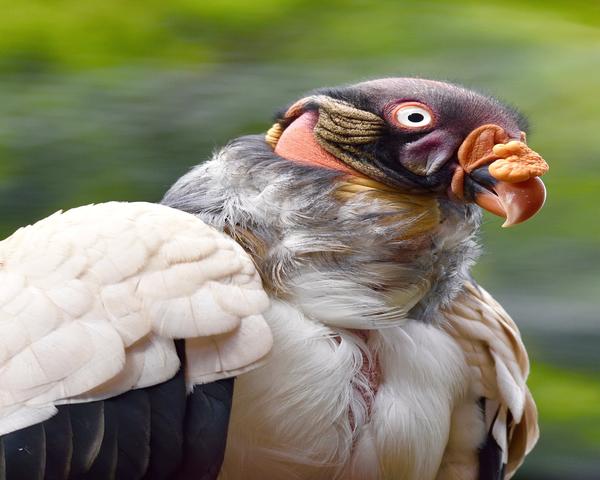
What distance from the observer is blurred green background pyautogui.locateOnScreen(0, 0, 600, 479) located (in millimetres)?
2256

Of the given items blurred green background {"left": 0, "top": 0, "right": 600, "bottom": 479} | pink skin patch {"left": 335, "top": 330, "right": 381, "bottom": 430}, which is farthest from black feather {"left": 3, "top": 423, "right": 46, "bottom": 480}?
blurred green background {"left": 0, "top": 0, "right": 600, "bottom": 479}

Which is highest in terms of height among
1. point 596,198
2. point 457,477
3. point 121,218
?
point 121,218

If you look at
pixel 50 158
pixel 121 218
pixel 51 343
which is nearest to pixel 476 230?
pixel 121 218

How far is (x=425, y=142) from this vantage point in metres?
1.50

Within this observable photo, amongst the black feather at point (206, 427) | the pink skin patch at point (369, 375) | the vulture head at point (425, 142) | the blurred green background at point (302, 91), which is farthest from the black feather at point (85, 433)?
the blurred green background at point (302, 91)

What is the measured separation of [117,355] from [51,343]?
0.26 feet

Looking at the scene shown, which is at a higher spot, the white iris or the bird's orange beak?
the white iris

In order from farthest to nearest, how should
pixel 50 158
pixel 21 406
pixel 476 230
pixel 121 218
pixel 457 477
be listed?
pixel 50 158 → pixel 457 477 → pixel 476 230 → pixel 121 218 → pixel 21 406

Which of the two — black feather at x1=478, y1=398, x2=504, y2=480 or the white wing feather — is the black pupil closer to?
the white wing feather

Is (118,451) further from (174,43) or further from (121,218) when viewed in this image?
(174,43)

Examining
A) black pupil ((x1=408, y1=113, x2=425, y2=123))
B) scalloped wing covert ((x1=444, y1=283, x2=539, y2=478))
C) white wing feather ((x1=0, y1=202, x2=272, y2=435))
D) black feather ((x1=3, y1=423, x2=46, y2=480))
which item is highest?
black pupil ((x1=408, y1=113, x2=425, y2=123))

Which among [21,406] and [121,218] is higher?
[121,218]

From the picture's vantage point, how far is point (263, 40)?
8.46 feet

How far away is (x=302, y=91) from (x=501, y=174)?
3.61 feet
